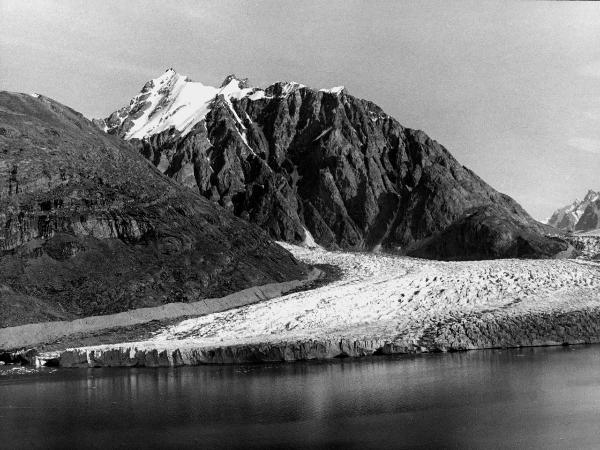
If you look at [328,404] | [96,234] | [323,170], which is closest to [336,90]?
[323,170]

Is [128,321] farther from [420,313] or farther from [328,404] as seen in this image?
[328,404]

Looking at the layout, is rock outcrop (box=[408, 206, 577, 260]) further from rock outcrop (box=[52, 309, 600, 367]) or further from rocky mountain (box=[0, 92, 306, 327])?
rock outcrop (box=[52, 309, 600, 367])

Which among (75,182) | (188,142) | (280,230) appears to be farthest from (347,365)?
(188,142)

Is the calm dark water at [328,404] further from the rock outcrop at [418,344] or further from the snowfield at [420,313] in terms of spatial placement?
the snowfield at [420,313]

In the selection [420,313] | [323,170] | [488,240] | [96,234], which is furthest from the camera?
[323,170]

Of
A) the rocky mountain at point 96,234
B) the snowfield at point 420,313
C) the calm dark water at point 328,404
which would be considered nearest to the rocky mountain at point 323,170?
the rocky mountain at point 96,234
